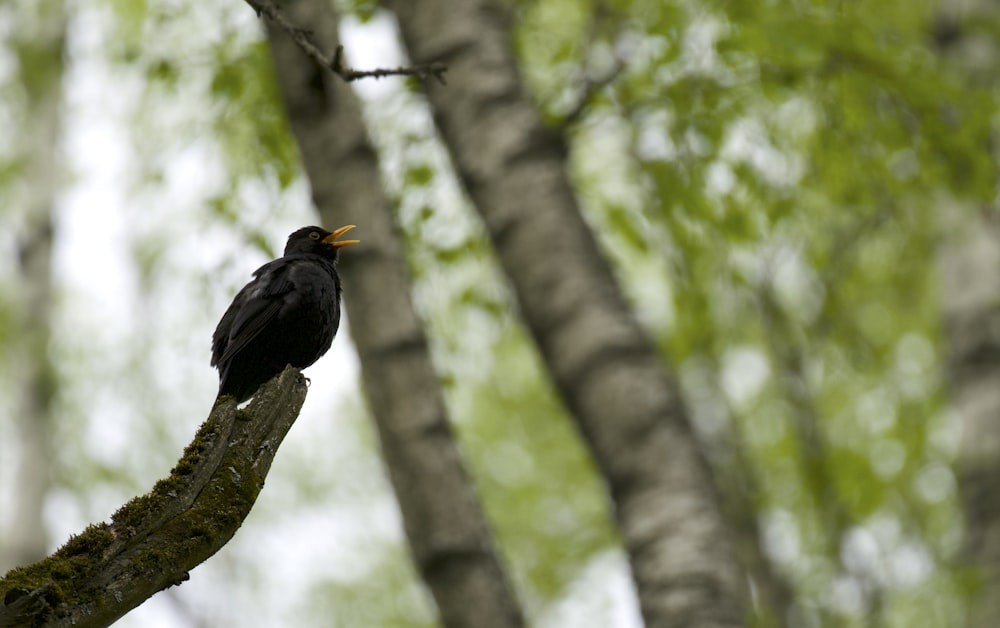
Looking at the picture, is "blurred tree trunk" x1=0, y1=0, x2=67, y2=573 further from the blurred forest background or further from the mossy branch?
the mossy branch

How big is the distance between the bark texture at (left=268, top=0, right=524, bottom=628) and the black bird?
542 millimetres

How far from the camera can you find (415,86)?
14.7 feet

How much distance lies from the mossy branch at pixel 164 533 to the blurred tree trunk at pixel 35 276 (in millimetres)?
4176

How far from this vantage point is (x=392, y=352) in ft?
11.4

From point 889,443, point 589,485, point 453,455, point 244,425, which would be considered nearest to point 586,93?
point 453,455

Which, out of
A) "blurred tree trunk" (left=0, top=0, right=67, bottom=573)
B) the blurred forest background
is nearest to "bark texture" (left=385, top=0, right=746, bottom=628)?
the blurred forest background

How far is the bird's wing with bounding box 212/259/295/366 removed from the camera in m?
2.72

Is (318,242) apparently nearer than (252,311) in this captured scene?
No

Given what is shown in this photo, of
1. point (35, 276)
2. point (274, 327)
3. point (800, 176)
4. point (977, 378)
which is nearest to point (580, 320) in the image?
point (274, 327)

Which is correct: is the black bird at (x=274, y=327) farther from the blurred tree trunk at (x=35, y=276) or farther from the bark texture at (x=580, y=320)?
the blurred tree trunk at (x=35, y=276)

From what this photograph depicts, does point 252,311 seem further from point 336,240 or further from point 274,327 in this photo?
point 336,240

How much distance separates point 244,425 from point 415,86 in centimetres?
301

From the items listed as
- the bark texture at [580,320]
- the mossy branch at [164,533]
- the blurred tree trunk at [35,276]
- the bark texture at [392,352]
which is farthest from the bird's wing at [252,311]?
the blurred tree trunk at [35,276]

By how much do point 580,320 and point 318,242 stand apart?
106 centimetres
